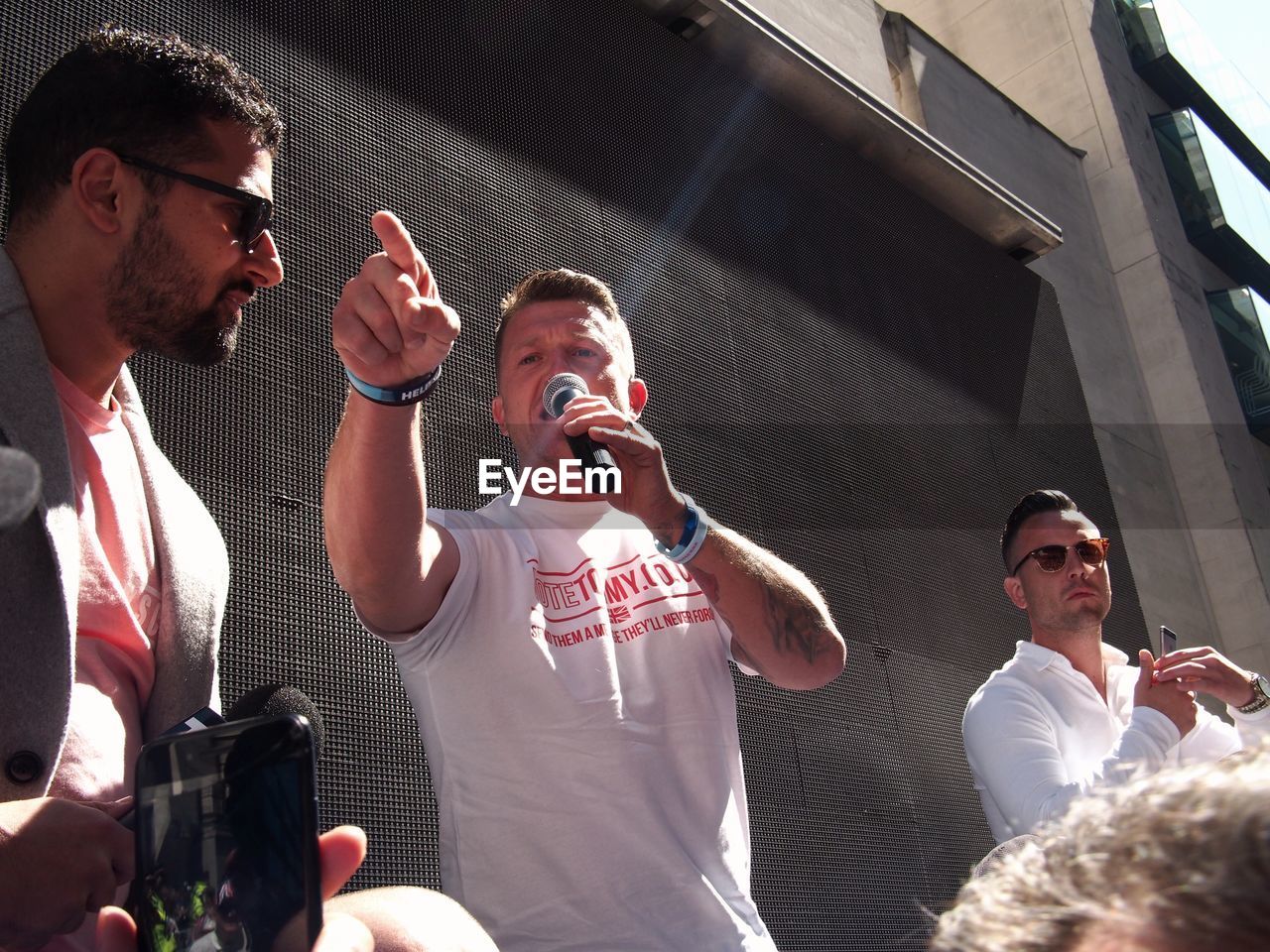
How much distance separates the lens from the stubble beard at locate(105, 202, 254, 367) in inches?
52.5

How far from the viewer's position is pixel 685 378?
11.4ft

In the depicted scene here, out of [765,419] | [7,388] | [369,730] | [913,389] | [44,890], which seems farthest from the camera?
[913,389]

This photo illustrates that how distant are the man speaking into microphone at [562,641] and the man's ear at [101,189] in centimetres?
31

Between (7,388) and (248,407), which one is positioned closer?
(7,388)

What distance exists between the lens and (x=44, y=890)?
2.71 ft

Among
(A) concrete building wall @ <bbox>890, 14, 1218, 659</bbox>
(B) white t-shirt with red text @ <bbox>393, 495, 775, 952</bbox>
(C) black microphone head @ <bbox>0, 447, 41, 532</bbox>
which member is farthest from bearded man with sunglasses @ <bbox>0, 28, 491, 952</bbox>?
(A) concrete building wall @ <bbox>890, 14, 1218, 659</bbox>

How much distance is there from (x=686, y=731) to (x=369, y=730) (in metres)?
0.92

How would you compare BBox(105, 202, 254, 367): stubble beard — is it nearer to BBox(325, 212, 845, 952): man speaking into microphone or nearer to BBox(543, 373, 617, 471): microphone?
BBox(325, 212, 845, 952): man speaking into microphone

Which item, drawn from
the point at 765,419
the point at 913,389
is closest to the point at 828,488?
the point at 765,419

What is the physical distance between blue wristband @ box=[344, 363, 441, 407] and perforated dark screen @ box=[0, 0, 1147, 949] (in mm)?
921

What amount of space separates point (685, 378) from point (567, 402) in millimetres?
1889

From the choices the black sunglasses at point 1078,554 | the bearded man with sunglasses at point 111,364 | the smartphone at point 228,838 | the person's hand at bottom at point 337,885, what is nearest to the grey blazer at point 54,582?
the bearded man with sunglasses at point 111,364

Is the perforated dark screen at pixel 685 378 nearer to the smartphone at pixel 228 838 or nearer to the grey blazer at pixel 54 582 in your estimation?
the grey blazer at pixel 54 582

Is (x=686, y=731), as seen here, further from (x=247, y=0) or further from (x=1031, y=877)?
(x=247, y=0)
